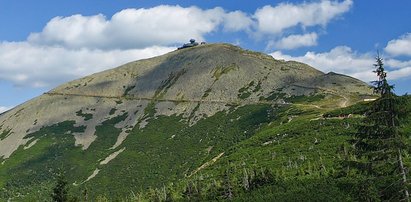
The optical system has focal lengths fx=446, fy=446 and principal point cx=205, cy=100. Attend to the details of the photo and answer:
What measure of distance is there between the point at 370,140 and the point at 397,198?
378cm

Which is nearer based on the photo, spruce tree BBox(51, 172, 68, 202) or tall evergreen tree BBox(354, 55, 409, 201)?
tall evergreen tree BBox(354, 55, 409, 201)

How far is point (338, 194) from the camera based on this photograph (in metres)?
137

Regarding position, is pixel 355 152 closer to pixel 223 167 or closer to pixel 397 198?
pixel 397 198

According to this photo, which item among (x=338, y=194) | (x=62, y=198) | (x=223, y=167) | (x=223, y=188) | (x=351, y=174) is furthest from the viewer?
(x=223, y=167)

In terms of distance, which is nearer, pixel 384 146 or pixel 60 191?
pixel 384 146

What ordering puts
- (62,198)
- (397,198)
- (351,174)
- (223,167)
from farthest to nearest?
(223,167) < (351,174) < (62,198) < (397,198)

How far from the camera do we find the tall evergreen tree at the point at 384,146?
2703cm

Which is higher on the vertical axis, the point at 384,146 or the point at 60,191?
the point at 384,146

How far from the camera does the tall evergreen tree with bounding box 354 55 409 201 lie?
2703 cm

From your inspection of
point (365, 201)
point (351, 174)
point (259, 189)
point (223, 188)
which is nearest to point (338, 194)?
point (351, 174)

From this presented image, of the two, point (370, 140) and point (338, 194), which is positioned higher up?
point (370, 140)

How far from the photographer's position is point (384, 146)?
2730 centimetres

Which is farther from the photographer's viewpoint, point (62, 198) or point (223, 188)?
point (223, 188)

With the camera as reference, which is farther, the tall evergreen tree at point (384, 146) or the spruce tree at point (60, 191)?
the spruce tree at point (60, 191)
